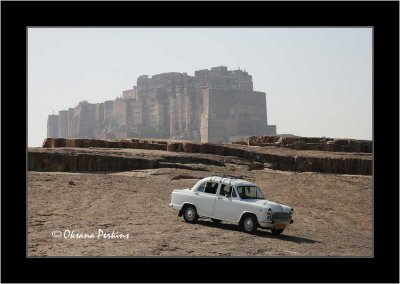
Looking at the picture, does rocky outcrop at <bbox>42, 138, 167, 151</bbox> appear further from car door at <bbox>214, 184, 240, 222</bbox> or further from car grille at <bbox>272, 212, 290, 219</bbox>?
car grille at <bbox>272, 212, 290, 219</bbox>

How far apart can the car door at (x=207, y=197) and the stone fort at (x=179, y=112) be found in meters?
109

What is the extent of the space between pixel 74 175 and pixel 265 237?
1435cm

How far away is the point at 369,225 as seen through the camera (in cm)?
2227

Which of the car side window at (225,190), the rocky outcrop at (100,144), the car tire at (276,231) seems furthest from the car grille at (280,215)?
the rocky outcrop at (100,144)

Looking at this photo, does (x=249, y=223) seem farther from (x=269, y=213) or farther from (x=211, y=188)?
(x=211, y=188)

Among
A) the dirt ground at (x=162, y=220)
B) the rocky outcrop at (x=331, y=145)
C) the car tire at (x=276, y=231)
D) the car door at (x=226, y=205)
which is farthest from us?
the rocky outcrop at (x=331, y=145)

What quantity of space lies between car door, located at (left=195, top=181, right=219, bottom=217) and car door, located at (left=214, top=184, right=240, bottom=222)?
6.0 inches

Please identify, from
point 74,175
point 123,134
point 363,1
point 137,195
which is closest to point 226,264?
point 363,1

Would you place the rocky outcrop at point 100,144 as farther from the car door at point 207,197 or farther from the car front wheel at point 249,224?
the car front wheel at point 249,224

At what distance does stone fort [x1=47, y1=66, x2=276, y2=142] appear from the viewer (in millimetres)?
131375

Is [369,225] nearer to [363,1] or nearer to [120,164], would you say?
[363,1]

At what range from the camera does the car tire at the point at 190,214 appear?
54.5 feet
